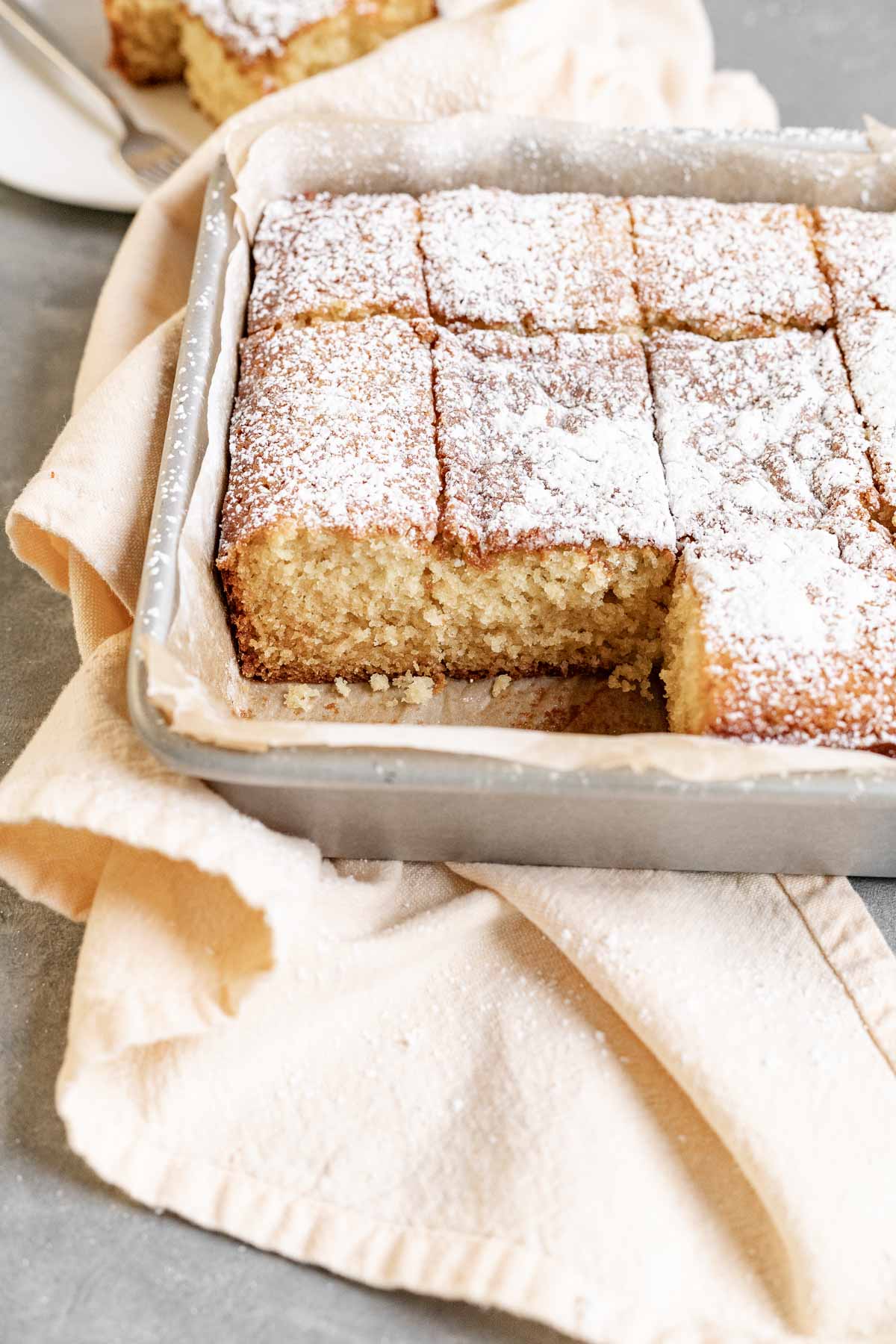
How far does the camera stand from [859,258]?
7.55 ft

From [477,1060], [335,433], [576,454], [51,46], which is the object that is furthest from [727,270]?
[51,46]

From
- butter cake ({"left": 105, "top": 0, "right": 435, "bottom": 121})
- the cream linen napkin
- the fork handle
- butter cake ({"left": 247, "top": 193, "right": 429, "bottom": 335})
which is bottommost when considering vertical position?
the cream linen napkin

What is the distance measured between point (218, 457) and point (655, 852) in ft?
3.07

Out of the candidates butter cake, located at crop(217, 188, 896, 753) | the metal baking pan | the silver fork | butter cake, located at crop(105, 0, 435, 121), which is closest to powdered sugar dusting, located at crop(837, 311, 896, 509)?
butter cake, located at crop(217, 188, 896, 753)

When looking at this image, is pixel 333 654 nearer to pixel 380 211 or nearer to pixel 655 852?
pixel 655 852

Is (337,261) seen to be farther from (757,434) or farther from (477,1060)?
(477,1060)

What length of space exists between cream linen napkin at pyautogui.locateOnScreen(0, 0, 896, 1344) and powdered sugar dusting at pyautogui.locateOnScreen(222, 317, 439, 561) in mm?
320

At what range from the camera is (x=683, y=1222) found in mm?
1597

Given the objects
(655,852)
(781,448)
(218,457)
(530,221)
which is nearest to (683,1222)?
(655,852)

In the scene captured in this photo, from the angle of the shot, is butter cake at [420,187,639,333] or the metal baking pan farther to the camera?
butter cake at [420,187,639,333]

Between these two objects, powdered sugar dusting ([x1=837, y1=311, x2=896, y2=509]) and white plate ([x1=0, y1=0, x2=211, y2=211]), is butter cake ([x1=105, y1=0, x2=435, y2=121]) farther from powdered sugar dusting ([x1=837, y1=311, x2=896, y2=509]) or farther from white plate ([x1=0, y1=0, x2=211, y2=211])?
powdered sugar dusting ([x1=837, y1=311, x2=896, y2=509])

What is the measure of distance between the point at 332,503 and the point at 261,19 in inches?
56.3

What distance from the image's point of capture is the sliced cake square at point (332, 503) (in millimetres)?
1938

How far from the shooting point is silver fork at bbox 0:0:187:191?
2.76 metres
